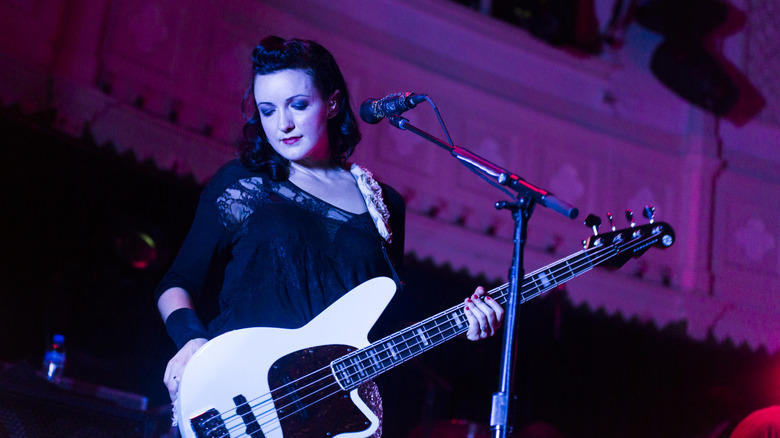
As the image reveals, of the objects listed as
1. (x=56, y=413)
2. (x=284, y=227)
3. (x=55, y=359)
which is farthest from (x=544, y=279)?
(x=55, y=359)

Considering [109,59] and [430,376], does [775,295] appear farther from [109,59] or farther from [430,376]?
[109,59]

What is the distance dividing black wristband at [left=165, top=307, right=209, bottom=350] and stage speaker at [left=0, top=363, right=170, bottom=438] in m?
1.33

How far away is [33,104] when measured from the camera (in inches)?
196

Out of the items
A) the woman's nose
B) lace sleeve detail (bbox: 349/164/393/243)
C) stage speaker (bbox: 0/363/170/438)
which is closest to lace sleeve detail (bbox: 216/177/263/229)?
the woman's nose

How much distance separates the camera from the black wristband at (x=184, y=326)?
222 cm

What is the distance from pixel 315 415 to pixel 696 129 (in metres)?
7.40

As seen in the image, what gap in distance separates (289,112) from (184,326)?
78 cm

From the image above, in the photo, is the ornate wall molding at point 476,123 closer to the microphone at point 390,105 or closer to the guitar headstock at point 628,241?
the microphone at point 390,105

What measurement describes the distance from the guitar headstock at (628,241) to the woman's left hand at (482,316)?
0.49 meters

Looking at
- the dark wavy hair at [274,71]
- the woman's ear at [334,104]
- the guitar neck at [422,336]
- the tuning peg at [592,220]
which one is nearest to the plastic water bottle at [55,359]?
the dark wavy hair at [274,71]

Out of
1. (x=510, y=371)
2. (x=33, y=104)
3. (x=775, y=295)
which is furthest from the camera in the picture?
(x=775, y=295)

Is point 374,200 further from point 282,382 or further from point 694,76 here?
point 694,76

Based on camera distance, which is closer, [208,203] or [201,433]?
[201,433]

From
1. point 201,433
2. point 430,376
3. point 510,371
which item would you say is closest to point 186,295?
point 201,433
